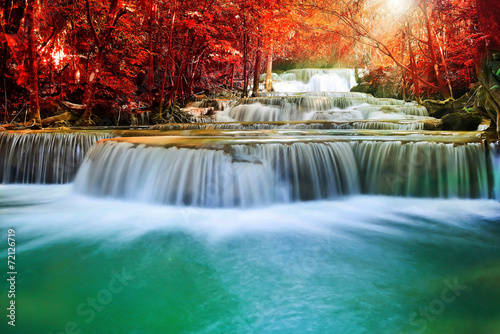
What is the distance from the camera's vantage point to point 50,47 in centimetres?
1217

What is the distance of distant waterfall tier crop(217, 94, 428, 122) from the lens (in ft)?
37.4

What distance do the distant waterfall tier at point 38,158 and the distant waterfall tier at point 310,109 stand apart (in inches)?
248

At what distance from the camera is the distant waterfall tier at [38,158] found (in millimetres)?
7152

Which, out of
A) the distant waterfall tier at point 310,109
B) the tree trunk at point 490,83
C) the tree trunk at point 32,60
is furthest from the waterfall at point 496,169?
the tree trunk at point 32,60

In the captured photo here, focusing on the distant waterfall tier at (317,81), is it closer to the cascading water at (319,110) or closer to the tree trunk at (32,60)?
the cascading water at (319,110)

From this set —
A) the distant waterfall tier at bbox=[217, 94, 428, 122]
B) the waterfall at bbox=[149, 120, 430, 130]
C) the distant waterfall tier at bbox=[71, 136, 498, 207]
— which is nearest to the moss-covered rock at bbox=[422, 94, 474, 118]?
the distant waterfall tier at bbox=[217, 94, 428, 122]

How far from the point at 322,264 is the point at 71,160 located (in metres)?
6.12

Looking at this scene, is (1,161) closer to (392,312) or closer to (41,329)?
(41,329)

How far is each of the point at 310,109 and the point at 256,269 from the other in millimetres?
10177

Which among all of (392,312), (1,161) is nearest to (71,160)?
(1,161)

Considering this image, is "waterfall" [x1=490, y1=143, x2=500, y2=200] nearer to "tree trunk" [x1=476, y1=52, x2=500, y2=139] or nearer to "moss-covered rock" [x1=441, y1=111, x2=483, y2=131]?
"tree trunk" [x1=476, y1=52, x2=500, y2=139]

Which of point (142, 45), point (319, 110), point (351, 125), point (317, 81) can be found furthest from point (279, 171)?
point (317, 81)

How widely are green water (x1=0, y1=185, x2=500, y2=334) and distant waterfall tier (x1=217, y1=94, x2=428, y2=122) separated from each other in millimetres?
6672

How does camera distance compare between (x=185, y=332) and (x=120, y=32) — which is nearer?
(x=185, y=332)
